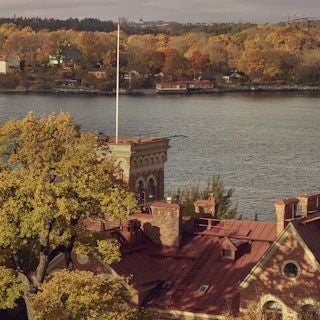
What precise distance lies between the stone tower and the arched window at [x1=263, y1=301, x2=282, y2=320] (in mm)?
9667

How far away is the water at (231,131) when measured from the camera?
2277 inches

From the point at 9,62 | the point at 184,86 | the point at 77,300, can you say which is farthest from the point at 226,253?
the point at 9,62

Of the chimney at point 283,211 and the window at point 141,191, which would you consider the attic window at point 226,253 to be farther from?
the window at point 141,191

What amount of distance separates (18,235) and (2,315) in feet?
15.7

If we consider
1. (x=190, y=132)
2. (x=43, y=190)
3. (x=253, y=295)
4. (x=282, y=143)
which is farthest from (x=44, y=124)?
(x=190, y=132)

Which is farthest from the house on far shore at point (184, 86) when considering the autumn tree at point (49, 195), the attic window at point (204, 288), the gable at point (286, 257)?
the autumn tree at point (49, 195)

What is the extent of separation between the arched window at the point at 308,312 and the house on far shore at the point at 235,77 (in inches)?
6967

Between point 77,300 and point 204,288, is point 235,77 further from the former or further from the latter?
point 77,300

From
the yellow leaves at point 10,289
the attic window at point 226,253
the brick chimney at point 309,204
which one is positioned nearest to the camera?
the yellow leaves at point 10,289

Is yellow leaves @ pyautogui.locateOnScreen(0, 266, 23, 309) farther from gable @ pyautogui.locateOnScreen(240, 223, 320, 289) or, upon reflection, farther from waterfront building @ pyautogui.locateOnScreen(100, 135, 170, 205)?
waterfront building @ pyautogui.locateOnScreen(100, 135, 170, 205)

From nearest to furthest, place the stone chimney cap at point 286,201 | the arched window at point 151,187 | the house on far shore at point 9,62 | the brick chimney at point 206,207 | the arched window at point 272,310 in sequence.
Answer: the arched window at point 272,310 → the stone chimney cap at point 286,201 → the brick chimney at point 206,207 → the arched window at point 151,187 → the house on far shore at point 9,62

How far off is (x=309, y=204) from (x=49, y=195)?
24.7 feet

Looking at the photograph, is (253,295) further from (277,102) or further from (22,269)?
(277,102)

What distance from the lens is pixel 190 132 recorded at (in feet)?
321
